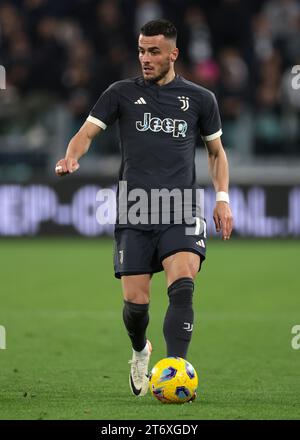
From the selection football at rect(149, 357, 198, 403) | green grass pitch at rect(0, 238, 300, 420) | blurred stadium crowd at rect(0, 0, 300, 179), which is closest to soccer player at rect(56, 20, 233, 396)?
football at rect(149, 357, 198, 403)

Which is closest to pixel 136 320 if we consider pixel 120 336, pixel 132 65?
pixel 120 336

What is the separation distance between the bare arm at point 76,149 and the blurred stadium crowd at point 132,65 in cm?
1129

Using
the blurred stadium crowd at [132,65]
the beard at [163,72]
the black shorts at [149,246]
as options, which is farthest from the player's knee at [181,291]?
the blurred stadium crowd at [132,65]

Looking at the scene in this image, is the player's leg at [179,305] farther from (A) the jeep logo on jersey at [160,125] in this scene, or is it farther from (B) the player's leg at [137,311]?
(A) the jeep logo on jersey at [160,125]

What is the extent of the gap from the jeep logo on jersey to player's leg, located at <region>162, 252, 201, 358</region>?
787 mm

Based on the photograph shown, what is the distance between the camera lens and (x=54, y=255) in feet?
55.6

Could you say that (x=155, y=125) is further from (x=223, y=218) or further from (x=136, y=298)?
(x=136, y=298)

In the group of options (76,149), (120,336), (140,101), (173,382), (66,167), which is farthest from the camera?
(120,336)

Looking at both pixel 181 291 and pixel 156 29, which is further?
pixel 156 29

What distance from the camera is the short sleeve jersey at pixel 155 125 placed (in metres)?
7.02

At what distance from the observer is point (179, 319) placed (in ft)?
22.0

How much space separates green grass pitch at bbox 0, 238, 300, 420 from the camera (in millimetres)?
6484

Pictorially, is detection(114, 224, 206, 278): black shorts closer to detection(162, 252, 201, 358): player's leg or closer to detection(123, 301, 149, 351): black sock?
detection(162, 252, 201, 358): player's leg

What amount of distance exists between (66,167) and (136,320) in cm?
113
